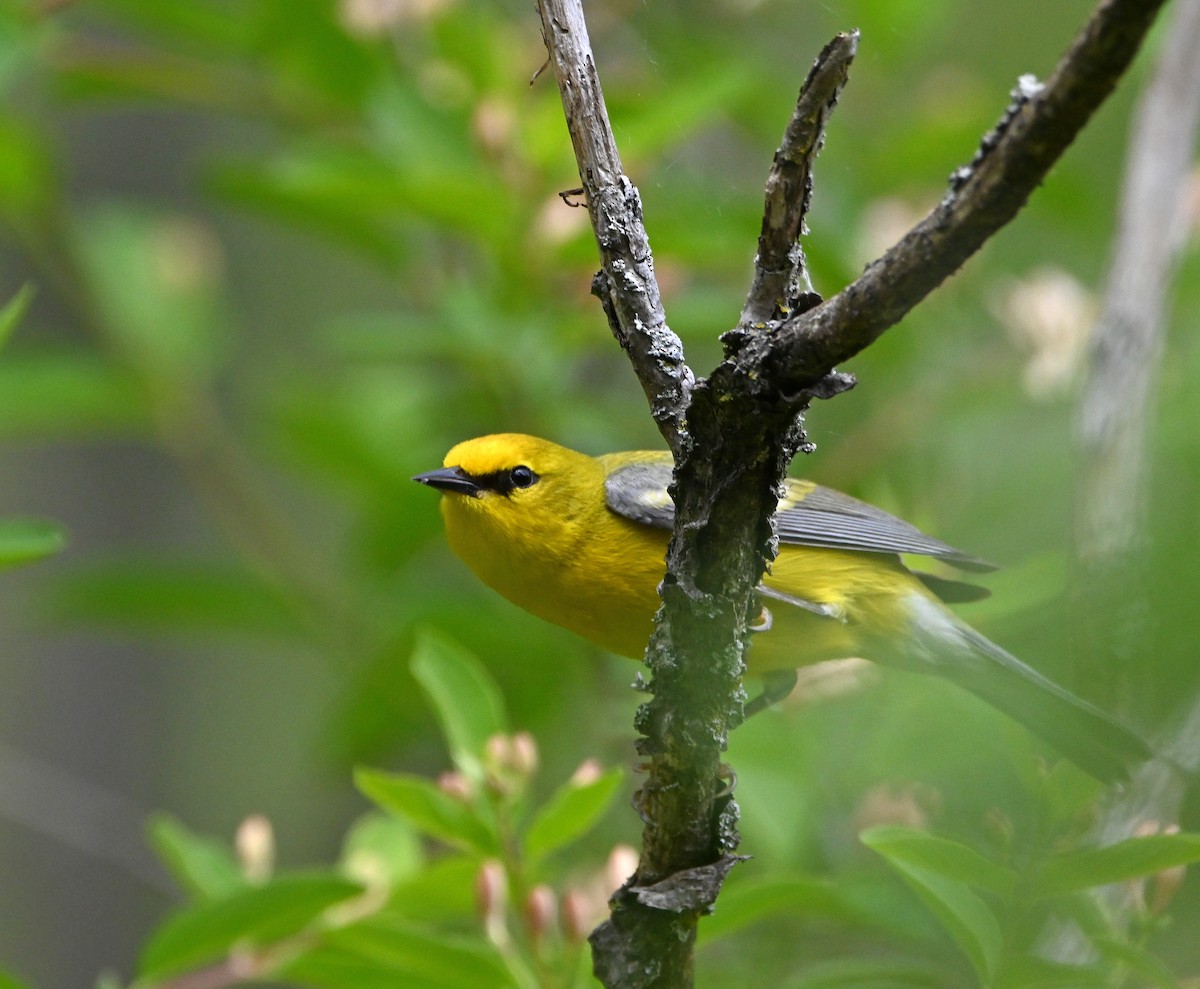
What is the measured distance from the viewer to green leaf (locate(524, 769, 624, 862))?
6.91ft

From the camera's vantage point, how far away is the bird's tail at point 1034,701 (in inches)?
59.1

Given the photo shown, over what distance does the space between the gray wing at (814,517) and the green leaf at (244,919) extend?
1047 millimetres

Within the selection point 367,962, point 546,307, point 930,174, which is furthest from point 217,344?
point 367,962

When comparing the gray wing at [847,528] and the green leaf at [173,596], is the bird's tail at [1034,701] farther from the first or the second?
the green leaf at [173,596]

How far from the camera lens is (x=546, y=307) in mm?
3715

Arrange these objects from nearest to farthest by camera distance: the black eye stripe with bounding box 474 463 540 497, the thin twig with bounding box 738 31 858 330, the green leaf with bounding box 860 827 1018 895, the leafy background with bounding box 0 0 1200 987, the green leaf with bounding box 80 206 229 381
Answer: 1. the thin twig with bounding box 738 31 858 330
2. the green leaf with bounding box 860 827 1018 895
3. the black eye stripe with bounding box 474 463 540 497
4. the leafy background with bounding box 0 0 1200 987
5. the green leaf with bounding box 80 206 229 381

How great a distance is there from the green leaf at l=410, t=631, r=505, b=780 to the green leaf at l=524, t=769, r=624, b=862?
18 centimetres

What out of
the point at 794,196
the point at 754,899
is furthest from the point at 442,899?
the point at 794,196

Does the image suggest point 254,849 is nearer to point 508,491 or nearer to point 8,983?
point 8,983

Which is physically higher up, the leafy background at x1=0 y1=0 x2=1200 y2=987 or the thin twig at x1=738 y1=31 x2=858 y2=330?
the leafy background at x1=0 y1=0 x2=1200 y2=987

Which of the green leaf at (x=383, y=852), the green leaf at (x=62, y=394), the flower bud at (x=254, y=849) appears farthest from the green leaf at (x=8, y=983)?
the green leaf at (x=62, y=394)

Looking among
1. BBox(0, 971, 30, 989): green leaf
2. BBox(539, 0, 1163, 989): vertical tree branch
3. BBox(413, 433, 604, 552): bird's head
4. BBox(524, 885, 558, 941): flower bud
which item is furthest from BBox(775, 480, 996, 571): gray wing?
BBox(0, 971, 30, 989): green leaf

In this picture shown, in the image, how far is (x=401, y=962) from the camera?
2227mm

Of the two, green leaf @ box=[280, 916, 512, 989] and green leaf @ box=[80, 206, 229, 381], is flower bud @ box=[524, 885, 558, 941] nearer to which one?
green leaf @ box=[280, 916, 512, 989]
